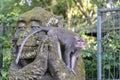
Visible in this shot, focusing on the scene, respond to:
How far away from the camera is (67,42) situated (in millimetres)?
4035

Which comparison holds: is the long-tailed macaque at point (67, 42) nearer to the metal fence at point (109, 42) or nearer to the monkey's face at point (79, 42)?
the monkey's face at point (79, 42)

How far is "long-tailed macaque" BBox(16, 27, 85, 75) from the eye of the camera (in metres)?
3.88

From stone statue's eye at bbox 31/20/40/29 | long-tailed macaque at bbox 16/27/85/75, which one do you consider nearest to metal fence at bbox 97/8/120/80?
long-tailed macaque at bbox 16/27/85/75

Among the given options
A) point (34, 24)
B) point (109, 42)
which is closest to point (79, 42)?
point (34, 24)

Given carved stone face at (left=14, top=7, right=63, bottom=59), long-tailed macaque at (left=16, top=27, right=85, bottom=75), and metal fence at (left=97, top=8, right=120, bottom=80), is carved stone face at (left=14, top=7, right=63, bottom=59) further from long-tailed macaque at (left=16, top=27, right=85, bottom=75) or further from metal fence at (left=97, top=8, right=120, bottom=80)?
metal fence at (left=97, top=8, right=120, bottom=80)

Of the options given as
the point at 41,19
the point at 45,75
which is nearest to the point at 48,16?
the point at 41,19

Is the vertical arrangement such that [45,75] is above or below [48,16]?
below

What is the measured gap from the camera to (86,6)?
16469 millimetres

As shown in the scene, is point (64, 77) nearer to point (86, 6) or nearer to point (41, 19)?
point (41, 19)

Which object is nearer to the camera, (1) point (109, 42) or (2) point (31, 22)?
(2) point (31, 22)

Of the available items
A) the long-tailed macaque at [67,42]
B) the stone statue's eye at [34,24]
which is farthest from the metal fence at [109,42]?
the stone statue's eye at [34,24]

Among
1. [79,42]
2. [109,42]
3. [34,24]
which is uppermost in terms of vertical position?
[34,24]

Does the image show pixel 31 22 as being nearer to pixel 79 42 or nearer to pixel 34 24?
pixel 34 24

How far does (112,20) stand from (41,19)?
326 cm
